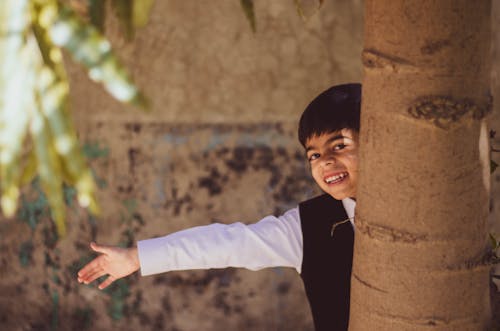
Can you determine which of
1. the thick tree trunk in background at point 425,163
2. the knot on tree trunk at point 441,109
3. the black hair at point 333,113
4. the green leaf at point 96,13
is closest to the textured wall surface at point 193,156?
the black hair at point 333,113

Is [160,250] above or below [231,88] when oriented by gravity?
below

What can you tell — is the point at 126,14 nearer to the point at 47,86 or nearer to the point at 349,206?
the point at 47,86

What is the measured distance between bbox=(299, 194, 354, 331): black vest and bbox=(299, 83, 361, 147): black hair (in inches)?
10.0

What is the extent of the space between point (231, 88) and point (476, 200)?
2.57m

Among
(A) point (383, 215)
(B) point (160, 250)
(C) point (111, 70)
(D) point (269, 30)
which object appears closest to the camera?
(C) point (111, 70)

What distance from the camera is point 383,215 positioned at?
68.9 inches

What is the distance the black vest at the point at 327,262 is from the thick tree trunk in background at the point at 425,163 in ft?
2.10

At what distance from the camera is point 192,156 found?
13.7ft

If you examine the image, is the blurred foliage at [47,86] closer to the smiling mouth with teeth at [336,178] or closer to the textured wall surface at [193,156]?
the smiling mouth with teeth at [336,178]

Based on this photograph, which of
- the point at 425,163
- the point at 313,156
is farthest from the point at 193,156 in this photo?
the point at 425,163

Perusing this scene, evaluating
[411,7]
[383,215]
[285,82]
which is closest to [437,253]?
[383,215]

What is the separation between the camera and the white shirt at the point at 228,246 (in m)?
2.39

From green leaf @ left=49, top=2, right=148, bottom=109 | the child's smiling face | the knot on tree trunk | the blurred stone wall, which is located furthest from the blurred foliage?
the blurred stone wall

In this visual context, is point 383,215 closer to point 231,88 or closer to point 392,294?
point 392,294
